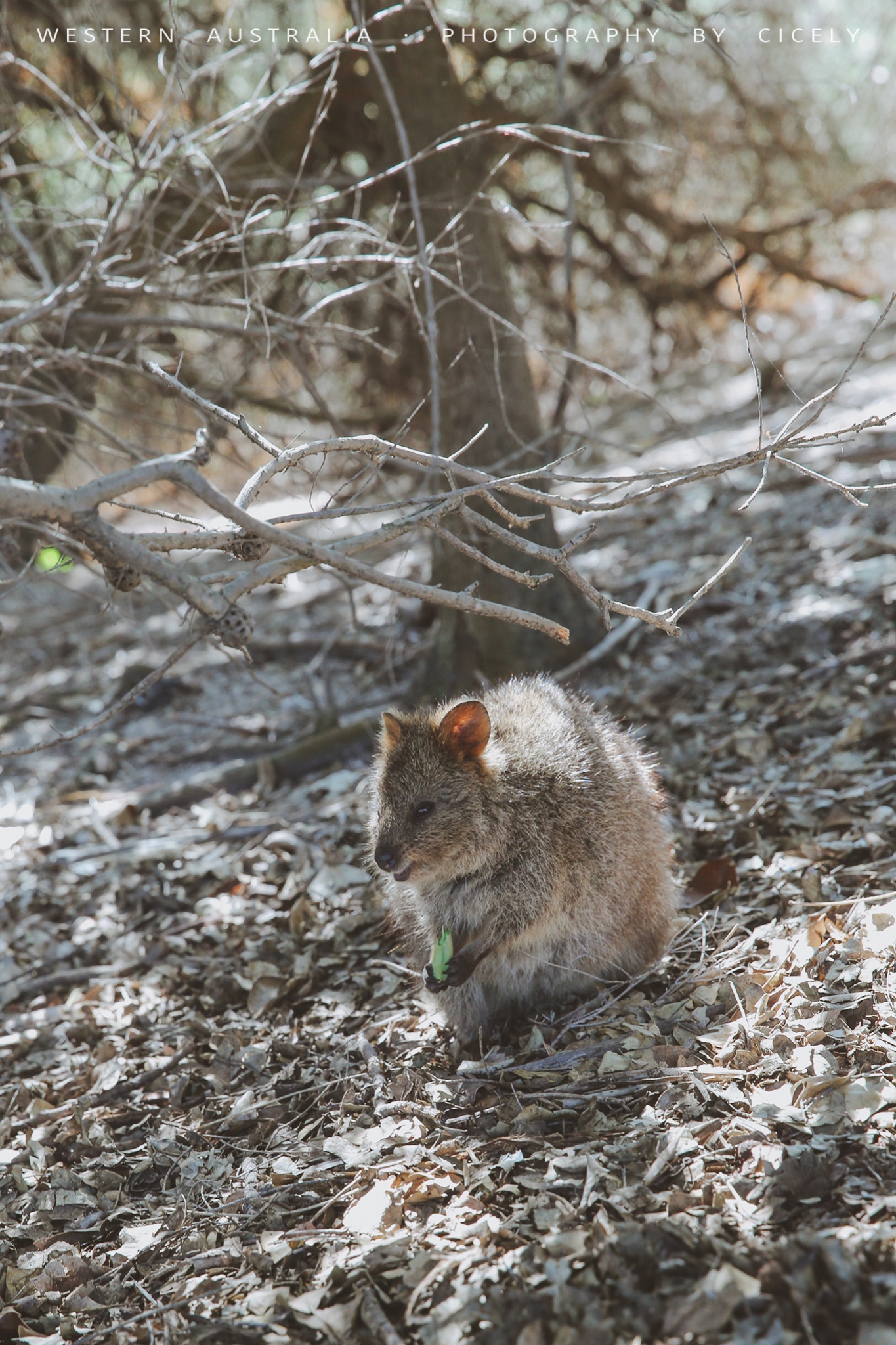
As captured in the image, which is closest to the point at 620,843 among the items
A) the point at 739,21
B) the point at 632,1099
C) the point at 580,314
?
the point at 632,1099

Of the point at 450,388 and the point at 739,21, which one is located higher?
the point at 739,21

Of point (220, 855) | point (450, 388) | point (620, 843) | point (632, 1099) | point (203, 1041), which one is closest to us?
point (632, 1099)

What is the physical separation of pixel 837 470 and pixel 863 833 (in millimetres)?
3431

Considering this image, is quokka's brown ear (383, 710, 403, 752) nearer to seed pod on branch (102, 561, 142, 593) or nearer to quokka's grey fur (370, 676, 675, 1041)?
quokka's grey fur (370, 676, 675, 1041)

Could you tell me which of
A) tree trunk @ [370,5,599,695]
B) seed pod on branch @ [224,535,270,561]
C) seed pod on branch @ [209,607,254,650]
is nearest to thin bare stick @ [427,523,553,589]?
seed pod on branch @ [224,535,270,561]

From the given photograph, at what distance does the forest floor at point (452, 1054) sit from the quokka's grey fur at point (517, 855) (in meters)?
0.19

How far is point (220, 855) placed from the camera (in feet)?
16.7

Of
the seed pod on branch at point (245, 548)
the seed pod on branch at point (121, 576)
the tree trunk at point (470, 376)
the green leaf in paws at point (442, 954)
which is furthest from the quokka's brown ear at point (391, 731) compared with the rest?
the tree trunk at point (470, 376)

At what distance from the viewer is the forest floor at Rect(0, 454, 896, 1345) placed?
236 centimetres

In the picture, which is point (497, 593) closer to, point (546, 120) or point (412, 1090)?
point (412, 1090)

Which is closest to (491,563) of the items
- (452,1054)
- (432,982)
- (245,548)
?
(245,548)

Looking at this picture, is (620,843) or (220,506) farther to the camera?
(620,843)

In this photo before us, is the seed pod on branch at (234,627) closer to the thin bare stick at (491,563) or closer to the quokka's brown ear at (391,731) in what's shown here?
the thin bare stick at (491,563)

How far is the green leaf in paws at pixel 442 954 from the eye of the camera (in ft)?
11.6
